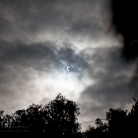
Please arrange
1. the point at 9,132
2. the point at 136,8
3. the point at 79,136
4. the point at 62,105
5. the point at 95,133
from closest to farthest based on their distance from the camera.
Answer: the point at 136,8, the point at 9,132, the point at 79,136, the point at 95,133, the point at 62,105

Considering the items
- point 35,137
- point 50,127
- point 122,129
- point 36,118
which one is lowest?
point 122,129

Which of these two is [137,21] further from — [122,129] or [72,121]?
[72,121]

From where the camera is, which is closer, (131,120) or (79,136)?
(131,120)

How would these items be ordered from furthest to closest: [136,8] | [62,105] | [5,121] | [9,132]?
[5,121] → [62,105] → [9,132] → [136,8]

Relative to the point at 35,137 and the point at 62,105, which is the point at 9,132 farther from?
the point at 62,105

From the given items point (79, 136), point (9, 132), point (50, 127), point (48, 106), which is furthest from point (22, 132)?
point (48, 106)

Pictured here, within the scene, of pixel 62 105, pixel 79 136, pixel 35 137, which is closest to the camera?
pixel 35 137

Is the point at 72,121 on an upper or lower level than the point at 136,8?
upper

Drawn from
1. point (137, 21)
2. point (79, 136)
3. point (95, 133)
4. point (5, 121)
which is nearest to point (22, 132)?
point (79, 136)

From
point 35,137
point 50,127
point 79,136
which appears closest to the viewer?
point 35,137
